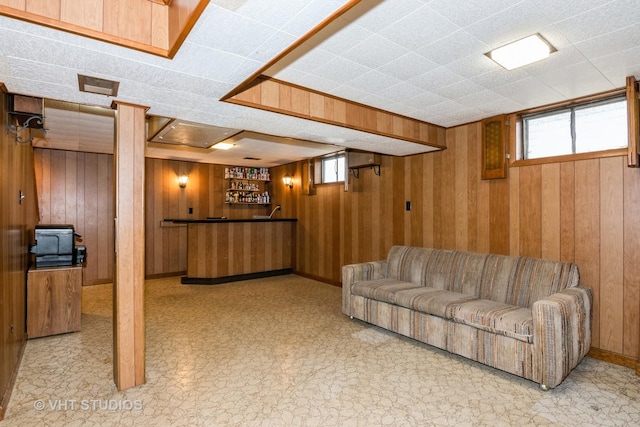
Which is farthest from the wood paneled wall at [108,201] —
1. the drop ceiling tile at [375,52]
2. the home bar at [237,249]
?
the drop ceiling tile at [375,52]

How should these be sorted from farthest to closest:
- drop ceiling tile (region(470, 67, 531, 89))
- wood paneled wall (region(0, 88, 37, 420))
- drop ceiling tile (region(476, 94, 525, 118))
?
drop ceiling tile (region(476, 94, 525, 118)) < drop ceiling tile (region(470, 67, 531, 89)) < wood paneled wall (region(0, 88, 37, 420))

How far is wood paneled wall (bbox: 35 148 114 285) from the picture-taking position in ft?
18.5

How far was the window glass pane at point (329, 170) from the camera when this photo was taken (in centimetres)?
651

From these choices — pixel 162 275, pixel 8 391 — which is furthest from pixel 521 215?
pixel 162 275

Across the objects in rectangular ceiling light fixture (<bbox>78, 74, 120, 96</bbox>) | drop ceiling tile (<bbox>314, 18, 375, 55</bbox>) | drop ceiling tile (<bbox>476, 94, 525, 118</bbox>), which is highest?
drop ceiling tile (<bbox>314, 18, 375, 55</bbox>)

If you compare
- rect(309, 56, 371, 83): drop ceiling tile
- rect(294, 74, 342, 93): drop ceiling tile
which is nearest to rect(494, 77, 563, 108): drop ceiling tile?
rect(309, 56, 371, 83): drop ceiling tile

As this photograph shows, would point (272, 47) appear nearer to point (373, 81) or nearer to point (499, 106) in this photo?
point (373, 81)

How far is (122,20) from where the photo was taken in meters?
1.75

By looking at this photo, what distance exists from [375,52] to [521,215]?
248 centimetres

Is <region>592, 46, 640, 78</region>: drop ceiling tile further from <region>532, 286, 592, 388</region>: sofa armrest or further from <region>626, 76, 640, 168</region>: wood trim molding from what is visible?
<region>532, 286, 592, 388</region>: sofa armrest

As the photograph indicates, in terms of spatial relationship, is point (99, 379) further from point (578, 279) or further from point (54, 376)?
point (578, 279)

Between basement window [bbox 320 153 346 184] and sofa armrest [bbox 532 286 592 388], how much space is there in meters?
4.14

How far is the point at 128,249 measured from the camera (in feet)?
8.46

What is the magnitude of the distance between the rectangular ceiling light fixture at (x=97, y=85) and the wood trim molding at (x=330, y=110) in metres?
0.76
